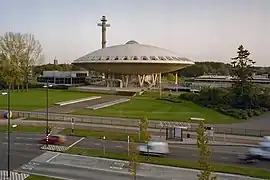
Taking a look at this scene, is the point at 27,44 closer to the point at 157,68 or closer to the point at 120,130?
the point at 157,68

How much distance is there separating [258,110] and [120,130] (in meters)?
30.7

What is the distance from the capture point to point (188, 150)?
32000 millimetres

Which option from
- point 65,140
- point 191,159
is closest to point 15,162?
point 65,140

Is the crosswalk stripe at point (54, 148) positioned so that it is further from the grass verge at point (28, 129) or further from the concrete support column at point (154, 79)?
the concrete support column at point (154, 79)

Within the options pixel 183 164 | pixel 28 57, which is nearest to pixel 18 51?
pixel 28 57

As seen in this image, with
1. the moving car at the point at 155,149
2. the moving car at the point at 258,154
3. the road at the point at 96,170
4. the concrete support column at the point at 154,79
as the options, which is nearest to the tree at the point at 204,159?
the road at the point at 96,170

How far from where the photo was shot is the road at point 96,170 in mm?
23766

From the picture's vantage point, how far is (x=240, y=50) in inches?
2680

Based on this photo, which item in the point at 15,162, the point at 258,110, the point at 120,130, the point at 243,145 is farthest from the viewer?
the point at 258,110

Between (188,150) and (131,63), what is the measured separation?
208 ft

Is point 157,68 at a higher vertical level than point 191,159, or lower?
higher

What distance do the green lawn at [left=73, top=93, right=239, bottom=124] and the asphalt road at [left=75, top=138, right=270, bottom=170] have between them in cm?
1457

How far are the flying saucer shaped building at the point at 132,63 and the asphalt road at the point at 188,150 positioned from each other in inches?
2383

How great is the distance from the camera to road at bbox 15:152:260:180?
2377 centimetres
